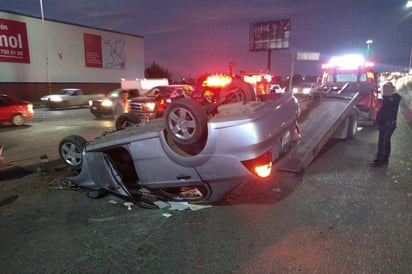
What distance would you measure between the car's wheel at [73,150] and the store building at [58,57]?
26.0 metres

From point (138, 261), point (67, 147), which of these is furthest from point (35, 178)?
point (138, 261)

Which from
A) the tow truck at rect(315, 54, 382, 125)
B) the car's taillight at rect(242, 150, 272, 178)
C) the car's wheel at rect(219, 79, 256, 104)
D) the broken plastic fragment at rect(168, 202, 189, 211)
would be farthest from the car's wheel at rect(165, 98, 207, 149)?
the tow truck at rect(315, 54, 382, 125)

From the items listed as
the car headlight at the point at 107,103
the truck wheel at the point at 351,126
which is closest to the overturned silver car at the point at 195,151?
the truck wheel at the point at 351,126

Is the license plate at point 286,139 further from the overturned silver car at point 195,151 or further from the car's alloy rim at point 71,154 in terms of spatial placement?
the car's alloy rim at point 71,154

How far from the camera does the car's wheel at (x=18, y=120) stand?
13.4 m

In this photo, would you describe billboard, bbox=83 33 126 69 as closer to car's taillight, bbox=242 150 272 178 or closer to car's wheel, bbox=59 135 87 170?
car's wheel, bbox=59 135 87 170

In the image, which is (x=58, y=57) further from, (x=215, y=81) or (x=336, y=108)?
(x=336, y=108)

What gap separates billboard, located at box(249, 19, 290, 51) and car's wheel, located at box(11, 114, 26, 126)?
3596cm

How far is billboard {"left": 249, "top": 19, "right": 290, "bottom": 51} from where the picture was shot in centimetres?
4231

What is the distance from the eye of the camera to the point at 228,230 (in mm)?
3822

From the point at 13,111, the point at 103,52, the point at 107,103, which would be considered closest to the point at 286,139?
the point at 13,111

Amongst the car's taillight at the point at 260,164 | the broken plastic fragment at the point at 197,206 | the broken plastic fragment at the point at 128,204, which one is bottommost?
the broken plastic fragment at the point at 128,204

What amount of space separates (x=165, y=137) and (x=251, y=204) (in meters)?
1.62

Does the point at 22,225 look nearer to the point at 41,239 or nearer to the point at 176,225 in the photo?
the point at 41,239
